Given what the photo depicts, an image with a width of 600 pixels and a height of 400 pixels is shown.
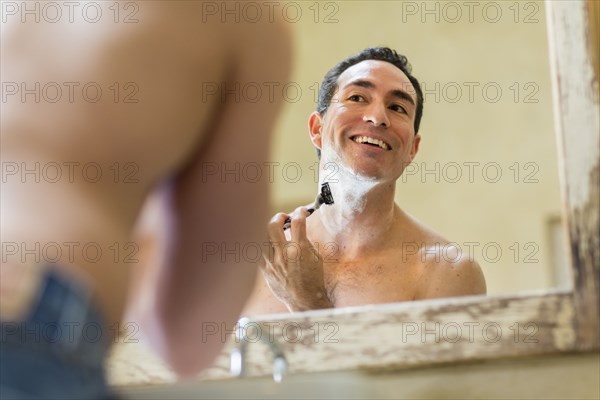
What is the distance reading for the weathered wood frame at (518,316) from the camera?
1.28 meters

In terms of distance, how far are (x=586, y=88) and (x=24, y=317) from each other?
0.90 meters

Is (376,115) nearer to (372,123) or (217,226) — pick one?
(372,123)

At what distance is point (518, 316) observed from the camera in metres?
1.29

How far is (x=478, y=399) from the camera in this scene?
4.23 feet

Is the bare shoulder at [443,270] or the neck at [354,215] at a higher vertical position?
the neck at [354,215]

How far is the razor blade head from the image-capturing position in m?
1.43

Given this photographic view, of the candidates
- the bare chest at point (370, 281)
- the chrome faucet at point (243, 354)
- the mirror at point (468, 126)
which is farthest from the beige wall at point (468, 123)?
the chrome faucet at point (243, 354)

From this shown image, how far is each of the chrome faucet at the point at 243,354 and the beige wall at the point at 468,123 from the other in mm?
241

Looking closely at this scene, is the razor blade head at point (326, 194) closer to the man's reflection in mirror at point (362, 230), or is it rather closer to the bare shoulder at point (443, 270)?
the man's reflection in mirror at point (362, 230)

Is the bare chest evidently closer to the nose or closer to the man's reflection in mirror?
the man's reflection in mirror

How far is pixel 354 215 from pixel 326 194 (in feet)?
0.18

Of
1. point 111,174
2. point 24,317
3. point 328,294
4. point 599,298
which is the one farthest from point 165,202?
point 599,298

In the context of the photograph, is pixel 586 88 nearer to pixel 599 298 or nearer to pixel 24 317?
pixel 599 298

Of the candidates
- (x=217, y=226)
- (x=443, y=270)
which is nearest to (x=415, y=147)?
(x=443, y=270)
